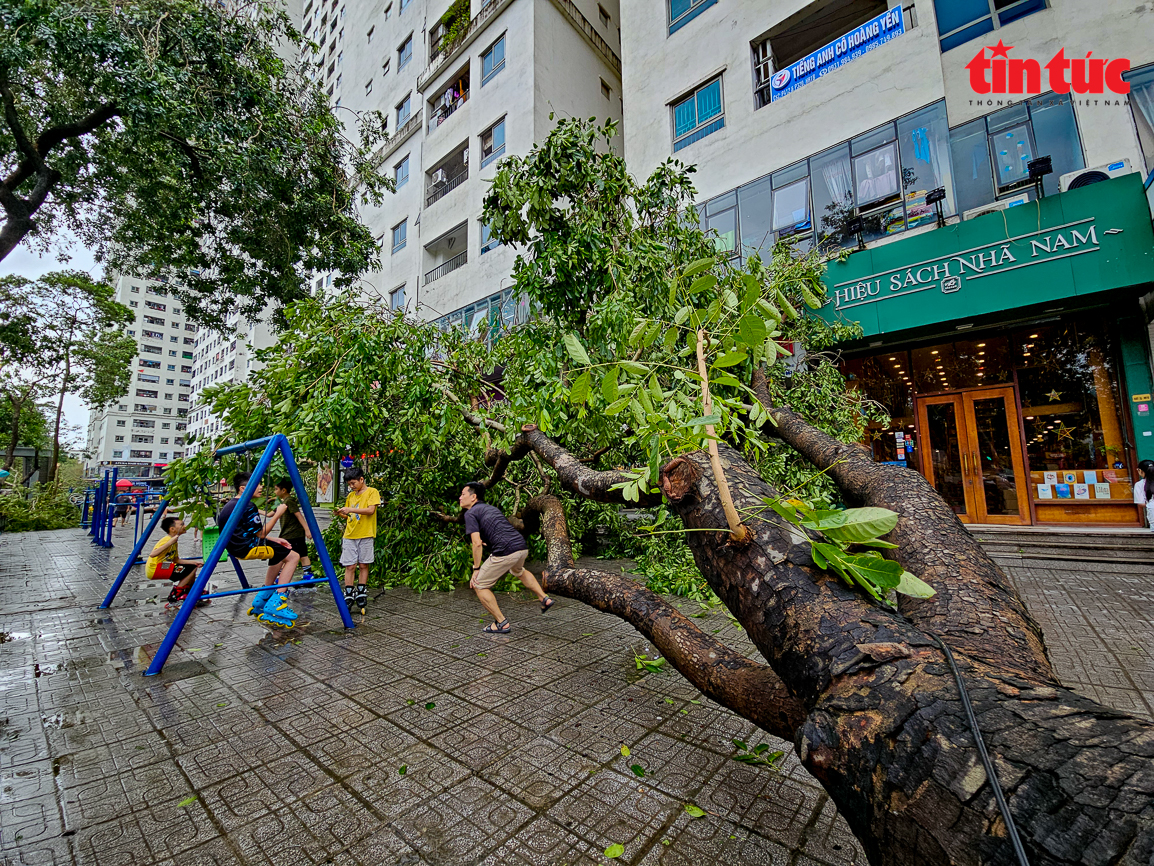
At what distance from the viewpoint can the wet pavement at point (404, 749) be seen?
2043 millimetres

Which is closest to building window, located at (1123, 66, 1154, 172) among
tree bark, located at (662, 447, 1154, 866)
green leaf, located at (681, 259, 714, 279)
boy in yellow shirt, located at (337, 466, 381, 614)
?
green leaf, located at (681, 259, 714, 279)

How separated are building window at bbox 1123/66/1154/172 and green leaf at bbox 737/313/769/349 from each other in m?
11.2

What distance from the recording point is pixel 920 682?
3.92 feet

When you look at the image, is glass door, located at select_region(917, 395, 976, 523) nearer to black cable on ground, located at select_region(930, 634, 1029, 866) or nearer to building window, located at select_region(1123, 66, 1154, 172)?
building window, located at select_region(1123, 66, 1154, 172)

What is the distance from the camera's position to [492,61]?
778 inches

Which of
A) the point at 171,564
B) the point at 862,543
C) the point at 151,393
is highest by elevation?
the point at 151,393

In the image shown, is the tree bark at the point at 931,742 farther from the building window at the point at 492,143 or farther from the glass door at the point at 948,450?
the building window at the point at 492,143

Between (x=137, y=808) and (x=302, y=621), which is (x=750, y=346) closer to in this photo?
(x=137, y=808)

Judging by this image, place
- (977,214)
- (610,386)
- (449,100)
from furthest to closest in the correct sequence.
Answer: (449,100), (977,214), (610,386)

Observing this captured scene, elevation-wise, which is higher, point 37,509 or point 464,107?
point 464,107

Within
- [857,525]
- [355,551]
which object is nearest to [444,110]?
[355,551]

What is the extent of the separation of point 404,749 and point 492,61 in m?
24.1

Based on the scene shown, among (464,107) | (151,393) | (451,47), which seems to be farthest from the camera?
(151,393)

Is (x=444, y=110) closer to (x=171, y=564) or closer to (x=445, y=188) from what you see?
(x=445, y=188)
